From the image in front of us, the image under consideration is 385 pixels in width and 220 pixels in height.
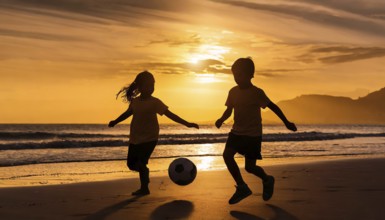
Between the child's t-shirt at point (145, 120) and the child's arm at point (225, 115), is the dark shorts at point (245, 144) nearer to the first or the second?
the child's arm at point (225, 115)

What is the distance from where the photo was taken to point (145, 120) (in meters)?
8.93

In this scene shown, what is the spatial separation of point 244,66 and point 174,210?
2.20 meters

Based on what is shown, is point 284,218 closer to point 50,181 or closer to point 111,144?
point 50,181

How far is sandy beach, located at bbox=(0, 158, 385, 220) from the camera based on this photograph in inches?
260

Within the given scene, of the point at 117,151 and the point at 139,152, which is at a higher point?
the point at 139,152

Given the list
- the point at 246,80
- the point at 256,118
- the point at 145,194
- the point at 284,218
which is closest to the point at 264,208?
the point at 284,218

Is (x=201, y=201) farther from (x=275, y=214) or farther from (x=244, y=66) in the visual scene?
(x=244, y=66)

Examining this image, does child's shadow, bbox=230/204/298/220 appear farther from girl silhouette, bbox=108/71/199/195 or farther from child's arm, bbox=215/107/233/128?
girl silhouette, bbox=108/71/199/195

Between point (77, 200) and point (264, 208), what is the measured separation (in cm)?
280

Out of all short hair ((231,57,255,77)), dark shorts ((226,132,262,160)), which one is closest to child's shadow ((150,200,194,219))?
dark shorts ((226,132,262,160))

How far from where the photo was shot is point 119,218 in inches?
253

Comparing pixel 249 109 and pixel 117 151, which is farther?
pixel 117 151

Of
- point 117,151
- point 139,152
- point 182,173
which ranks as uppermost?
point 139,152

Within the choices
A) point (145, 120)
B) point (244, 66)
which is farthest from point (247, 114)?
point (145, 120)
